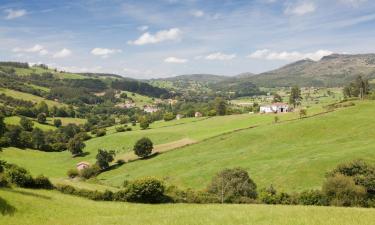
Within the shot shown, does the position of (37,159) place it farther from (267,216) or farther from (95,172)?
(267,216)

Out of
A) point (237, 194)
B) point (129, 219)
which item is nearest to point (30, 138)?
point (237, 194)

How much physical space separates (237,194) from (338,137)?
50898mm

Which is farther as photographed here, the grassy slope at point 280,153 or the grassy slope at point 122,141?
the grassy slope at point 122,141

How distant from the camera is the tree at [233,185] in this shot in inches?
1780

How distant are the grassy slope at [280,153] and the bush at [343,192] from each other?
16.4m

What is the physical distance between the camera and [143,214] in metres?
30.1

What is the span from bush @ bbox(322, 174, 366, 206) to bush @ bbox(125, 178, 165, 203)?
17.4 metres

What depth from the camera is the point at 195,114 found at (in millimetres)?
188125

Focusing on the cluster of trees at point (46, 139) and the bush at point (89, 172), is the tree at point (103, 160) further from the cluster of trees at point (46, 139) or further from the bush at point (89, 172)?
the cluster of trees at point (46, 139)

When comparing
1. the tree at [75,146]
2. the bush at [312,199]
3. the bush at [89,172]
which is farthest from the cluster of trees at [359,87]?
the bush at [312,199]

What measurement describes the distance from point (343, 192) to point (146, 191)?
796 inches

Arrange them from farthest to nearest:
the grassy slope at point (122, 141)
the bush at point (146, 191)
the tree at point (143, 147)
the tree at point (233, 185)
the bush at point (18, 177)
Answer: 1. the grassy slope at point (122, 141)
2. the tree at point (143, 147)
3. the tree at point (233, 185)
4. the bush at point (146, 191)
5. the bush at point (18, 177)

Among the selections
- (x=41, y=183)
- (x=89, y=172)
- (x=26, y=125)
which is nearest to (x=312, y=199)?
(x=41, y=183)

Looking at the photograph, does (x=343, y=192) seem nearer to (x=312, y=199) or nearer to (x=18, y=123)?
(x=312, y=199)
